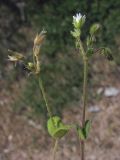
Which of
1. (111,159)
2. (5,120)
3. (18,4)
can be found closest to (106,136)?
(111,159)

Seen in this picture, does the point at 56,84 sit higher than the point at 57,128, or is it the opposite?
the point at 57,128

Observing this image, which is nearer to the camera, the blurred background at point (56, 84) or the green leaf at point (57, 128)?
the green leaf at point (57, 128)

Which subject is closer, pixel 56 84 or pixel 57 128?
pixel 57 128

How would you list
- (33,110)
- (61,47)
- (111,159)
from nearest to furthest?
(111,159)
(33,110)
(61,47)

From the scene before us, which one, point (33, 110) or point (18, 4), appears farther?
point (18, 4)

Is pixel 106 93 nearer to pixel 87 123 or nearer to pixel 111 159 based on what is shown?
pixel 111 159

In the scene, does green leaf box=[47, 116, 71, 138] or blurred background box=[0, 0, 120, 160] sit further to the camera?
blurred background box=[0, 0, 120, 160]

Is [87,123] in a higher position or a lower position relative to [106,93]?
higher

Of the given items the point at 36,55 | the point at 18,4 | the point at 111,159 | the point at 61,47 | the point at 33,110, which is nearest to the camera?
the point at 36,55
